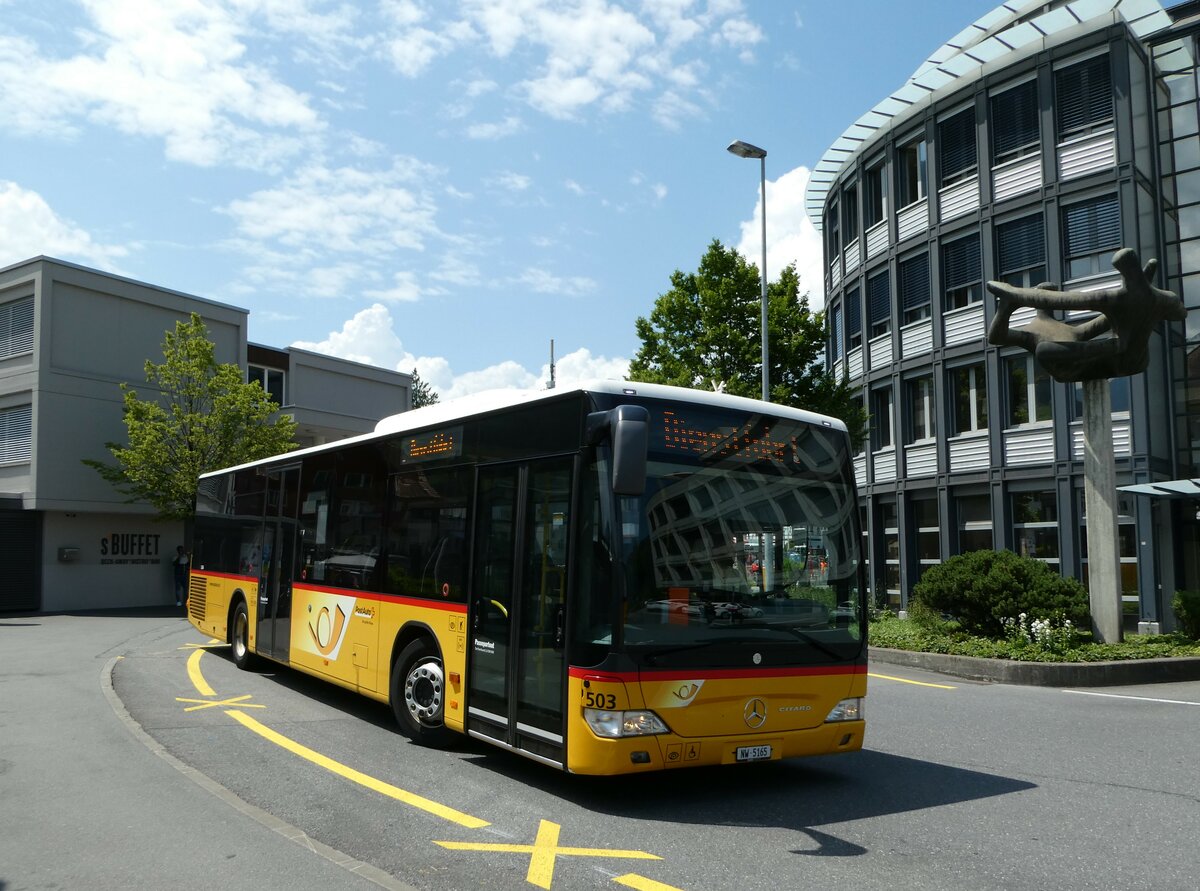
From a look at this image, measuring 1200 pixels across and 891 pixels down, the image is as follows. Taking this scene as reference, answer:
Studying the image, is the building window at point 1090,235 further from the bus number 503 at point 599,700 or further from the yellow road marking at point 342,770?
the bus number 503 at point 599,700

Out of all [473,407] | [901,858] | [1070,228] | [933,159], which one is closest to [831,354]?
[933,159]

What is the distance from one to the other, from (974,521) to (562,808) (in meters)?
22.3

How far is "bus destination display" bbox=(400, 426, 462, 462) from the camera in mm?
8930

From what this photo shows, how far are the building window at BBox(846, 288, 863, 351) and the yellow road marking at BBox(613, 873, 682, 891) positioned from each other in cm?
2876

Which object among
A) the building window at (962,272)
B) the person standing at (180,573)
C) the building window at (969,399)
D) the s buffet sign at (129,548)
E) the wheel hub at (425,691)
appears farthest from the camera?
the s buffet sign at (129,548)

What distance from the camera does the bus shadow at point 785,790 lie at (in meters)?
6.69

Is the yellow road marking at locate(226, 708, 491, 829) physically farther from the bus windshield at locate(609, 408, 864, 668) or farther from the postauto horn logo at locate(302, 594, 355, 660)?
the bus windshield at locate(609, 408, 864, 668)

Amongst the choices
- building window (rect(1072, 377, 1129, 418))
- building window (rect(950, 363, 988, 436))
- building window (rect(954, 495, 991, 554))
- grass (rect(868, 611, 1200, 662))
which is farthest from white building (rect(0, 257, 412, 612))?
building window (rect(1072, 377, 1129, 418))

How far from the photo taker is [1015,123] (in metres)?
26.4

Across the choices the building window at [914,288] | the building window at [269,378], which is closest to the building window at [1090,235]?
the building window at [914,288]

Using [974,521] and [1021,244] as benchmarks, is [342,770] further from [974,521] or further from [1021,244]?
[1021,244]

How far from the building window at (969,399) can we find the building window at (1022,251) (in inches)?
94.7

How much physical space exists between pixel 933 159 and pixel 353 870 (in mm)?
27200

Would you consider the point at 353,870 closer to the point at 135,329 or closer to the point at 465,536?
the point at 465,536
